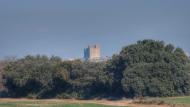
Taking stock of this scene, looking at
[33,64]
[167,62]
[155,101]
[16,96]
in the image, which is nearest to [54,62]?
[33,64]

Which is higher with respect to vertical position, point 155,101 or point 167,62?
point 167,62

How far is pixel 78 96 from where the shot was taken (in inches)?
2896

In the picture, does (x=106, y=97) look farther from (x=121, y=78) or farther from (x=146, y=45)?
(x=146, y=45)

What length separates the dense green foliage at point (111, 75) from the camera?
2549 inches

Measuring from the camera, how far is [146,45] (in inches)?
2756

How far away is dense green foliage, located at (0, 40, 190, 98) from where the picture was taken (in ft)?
212

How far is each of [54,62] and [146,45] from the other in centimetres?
1524

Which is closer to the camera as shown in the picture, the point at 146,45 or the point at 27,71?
the point at 146,45

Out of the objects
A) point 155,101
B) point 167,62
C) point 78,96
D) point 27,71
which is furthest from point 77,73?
point 155,101

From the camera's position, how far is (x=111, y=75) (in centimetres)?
6888

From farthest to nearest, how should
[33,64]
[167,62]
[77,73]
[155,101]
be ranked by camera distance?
[33,64], [77,73], [167,62], [155,101]

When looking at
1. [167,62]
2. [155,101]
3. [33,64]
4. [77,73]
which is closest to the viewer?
[155,101]

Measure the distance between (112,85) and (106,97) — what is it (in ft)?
7.96

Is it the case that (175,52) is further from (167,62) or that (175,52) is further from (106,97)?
(106,97)
